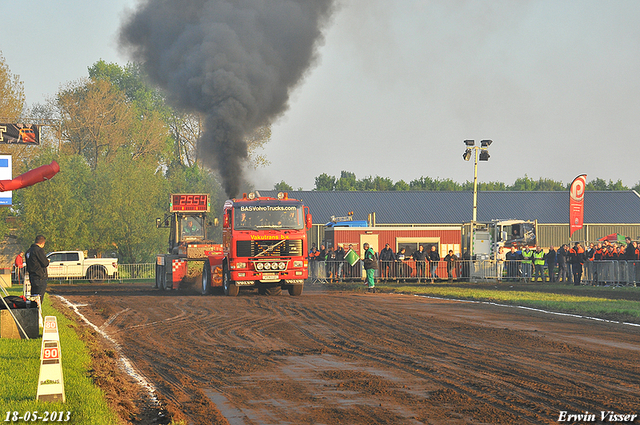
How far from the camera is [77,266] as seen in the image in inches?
1544

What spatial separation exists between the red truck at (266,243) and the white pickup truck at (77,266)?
56.9ft

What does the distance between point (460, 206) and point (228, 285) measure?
45364 millimetres

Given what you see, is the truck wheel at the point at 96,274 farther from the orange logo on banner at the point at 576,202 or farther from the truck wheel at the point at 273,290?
the orange logo on banner at the point at 576,202

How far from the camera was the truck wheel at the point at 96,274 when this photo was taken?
39562 mm

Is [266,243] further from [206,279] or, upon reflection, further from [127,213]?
[127,213]

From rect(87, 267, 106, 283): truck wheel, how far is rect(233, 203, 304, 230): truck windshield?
18.1 metres

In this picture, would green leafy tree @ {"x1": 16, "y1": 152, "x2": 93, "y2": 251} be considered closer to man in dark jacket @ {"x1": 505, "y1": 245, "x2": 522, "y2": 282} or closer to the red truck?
the red truck

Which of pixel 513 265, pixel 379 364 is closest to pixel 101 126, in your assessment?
pixel 513 265

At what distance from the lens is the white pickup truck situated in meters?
38.9

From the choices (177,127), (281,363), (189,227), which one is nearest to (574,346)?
(281,363)

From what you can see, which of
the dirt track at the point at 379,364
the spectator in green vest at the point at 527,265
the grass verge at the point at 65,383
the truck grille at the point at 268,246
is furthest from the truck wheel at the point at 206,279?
the spectator in green vest at the point at 527,265

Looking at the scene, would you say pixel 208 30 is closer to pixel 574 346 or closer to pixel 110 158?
pixel 574 346

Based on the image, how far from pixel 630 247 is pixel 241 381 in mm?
22356

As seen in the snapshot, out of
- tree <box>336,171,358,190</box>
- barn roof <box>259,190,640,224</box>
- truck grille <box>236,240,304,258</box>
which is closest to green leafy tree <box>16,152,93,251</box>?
barn roof <box>259,190,640,224</box>
